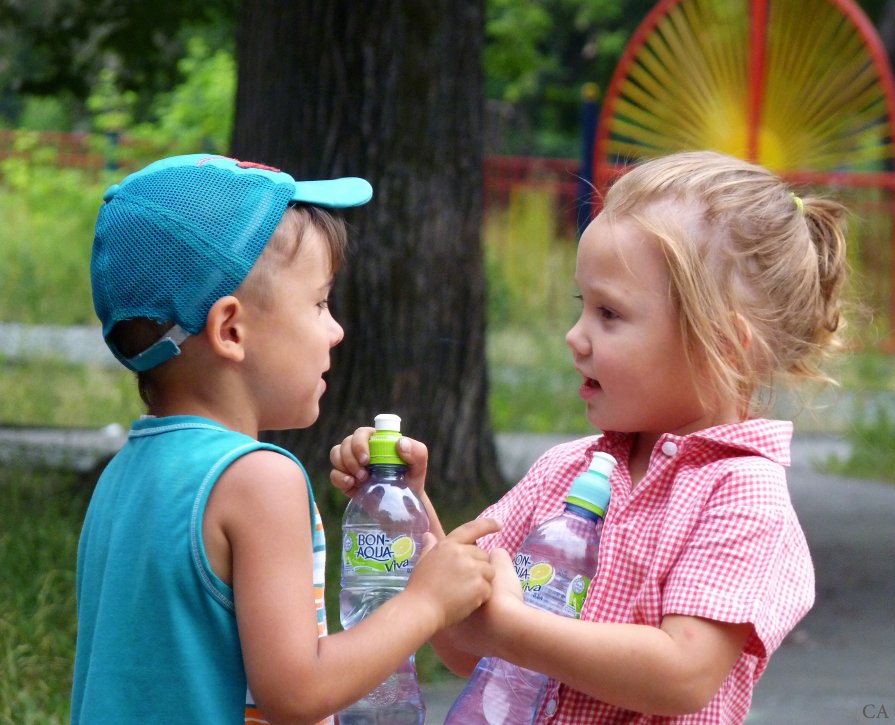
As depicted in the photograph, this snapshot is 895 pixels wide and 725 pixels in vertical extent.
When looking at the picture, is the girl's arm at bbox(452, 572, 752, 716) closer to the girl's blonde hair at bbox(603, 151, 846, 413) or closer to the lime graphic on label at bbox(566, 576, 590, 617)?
the lime graphic on label at bbox(566, 576, 590, 617)

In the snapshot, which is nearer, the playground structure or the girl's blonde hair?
the girl's blonde hair

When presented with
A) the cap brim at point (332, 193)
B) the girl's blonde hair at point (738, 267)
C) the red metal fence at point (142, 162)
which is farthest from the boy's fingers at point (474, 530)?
the red metal fence at point (142, 162)

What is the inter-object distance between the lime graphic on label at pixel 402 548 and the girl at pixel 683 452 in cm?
13

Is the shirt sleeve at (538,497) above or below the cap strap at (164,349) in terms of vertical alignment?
below

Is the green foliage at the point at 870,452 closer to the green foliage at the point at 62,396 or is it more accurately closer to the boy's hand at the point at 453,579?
the green foliage at the point at 62,396

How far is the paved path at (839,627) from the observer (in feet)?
14.4

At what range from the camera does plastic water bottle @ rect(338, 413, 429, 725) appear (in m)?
2.13

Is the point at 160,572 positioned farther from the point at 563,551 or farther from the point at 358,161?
the point at 358,161

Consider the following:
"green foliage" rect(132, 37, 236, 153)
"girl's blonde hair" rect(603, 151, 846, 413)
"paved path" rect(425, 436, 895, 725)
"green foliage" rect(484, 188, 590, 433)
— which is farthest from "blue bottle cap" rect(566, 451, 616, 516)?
"green foliage" rect(132, 37, 236, 153)

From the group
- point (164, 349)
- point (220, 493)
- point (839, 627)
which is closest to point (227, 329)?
point (164, 349)

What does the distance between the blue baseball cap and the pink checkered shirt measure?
0.69 metres

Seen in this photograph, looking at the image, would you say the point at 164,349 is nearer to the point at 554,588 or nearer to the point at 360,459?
the point at 360,459

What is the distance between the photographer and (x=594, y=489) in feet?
6.75

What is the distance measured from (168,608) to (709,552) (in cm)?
77
